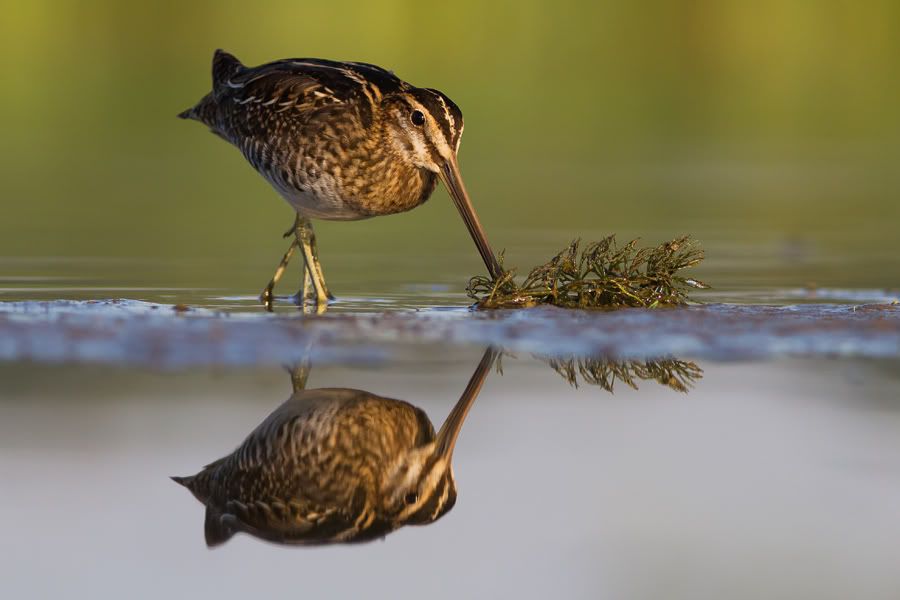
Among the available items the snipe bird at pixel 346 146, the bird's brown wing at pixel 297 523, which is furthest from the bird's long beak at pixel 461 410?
the snipe bird at pixel 346 146

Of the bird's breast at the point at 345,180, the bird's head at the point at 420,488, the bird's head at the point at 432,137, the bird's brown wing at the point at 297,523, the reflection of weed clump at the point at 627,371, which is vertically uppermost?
the bird's head at the point at 432,137

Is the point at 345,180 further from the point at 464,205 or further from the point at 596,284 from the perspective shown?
the point at 596,284

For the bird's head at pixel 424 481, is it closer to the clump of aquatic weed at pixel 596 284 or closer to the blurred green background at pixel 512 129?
the clump of aquatic weed at pixel 596 284

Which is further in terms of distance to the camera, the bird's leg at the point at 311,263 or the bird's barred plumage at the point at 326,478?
the bird's leg at the point at 311,263

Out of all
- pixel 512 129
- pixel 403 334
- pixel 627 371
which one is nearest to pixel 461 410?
pixel 627 371

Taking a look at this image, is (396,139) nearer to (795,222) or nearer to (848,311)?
(848,311)

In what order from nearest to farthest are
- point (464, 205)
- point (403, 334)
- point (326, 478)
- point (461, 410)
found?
point (326, 478)
point (461, 410)
point (403, 334)
point (464, 205)

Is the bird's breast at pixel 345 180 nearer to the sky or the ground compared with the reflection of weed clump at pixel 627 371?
nearer to the sky
